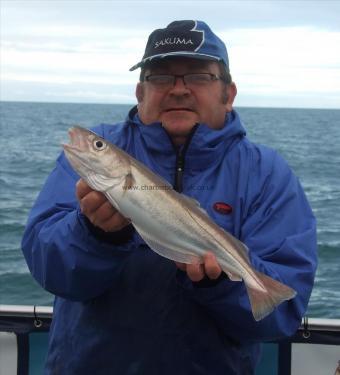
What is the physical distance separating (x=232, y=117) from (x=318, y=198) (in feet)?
56.3

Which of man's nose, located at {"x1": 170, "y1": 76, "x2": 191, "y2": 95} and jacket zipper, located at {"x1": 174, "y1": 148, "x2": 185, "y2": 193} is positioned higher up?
man's nose, located at {"x1": 170, "y1": 76, "x2": 191, "y2": 95}

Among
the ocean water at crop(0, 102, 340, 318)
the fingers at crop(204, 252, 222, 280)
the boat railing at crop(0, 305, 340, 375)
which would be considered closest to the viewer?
the fingers at crop(204, 252, 222, 280)

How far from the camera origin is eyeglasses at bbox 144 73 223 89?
3.64m

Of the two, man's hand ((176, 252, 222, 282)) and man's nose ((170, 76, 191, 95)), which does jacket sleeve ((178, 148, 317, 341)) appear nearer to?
man's hand ((176, 252, 222, 282))

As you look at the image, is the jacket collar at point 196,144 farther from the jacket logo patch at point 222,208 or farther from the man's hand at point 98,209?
the man's hand at point 98,209

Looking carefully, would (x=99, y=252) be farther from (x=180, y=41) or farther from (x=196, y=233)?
(x=180, y=41)

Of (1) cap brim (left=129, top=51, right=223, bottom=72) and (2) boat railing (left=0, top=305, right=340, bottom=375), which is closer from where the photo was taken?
(1) cap brim (left=129, top=51, right=223, bottom=72)

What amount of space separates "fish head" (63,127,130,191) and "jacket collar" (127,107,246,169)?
546 millimetres

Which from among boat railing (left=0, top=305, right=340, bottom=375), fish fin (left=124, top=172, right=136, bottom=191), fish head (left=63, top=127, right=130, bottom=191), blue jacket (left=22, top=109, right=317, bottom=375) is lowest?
boat railing (left=0, top=305, right=340, bottom=375)

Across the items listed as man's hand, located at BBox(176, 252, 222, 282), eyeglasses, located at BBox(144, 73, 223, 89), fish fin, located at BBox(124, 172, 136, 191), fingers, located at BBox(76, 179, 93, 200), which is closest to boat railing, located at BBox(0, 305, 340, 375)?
man's hand, located at BBox(176, 252, 222, 282)

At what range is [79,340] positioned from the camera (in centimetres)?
343

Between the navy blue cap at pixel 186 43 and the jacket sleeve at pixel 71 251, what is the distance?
3.09ft

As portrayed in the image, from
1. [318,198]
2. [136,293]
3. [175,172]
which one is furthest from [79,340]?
[318,198]

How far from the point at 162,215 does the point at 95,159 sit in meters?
0.39
